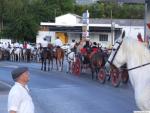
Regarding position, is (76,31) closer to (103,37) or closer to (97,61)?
(103,37)

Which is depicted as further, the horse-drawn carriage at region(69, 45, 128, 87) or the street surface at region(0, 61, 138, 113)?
the horse-drawn carriage at region(69, 45, 128, 87)

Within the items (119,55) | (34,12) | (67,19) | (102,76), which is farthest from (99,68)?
(34,12)

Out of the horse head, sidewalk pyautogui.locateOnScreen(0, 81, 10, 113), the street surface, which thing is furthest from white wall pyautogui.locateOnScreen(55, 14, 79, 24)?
the horse head

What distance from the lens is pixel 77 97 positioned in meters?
18.8

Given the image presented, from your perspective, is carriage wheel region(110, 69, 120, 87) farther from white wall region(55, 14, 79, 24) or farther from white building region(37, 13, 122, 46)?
white wall region(55, 14, 79, 24)

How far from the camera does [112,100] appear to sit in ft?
59.3

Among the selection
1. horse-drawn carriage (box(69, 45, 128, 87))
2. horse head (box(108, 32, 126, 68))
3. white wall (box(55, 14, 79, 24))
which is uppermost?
white wall (box(55, 14, 79, 24))

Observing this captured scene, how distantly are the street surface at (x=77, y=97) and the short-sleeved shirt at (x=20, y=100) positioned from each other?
727 cm

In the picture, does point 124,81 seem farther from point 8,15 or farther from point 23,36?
point 8,15

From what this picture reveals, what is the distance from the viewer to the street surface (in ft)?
51.7

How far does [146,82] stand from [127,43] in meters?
0.94

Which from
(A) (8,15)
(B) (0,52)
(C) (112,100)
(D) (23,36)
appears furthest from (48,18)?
(C) (112,100)

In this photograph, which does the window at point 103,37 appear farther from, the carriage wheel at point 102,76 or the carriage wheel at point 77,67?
the carriage wheel at point 102,76

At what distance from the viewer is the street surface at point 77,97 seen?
51.7 ft
